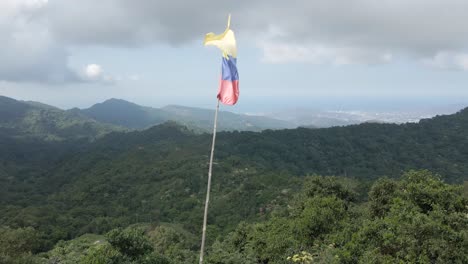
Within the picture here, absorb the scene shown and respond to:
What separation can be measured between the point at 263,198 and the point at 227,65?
87164 millimetres

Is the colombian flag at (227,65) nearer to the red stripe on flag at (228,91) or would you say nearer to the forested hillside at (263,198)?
the red stripe on flag at (228,91)

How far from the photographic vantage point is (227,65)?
1096 cm

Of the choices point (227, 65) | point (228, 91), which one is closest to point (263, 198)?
point (228, 91)

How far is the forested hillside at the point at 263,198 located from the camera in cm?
1898

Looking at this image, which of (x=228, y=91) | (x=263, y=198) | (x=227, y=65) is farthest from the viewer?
(x=263, y=198)

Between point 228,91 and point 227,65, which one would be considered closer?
point 227,65

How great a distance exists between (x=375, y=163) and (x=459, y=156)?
31694 millimetres

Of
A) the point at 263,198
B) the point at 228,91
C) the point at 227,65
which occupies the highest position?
the point at 227,65

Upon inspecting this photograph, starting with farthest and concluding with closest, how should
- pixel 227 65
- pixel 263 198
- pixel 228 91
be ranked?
1. pixel 263 198
2. pixel 228 91
3. pixel 227 65

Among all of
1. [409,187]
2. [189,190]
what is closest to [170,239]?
[409,187]

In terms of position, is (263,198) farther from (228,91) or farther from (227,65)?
(227,65)

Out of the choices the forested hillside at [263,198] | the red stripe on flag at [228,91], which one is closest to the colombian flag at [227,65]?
the red stripe on flag at [228,91]

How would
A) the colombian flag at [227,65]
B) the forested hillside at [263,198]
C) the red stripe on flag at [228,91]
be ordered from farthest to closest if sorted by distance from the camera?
the forested hillside at [263,198], the red stripe on flag at [228,91], the colombian flag at [227,65]

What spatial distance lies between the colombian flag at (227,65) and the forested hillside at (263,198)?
9.58 metres
